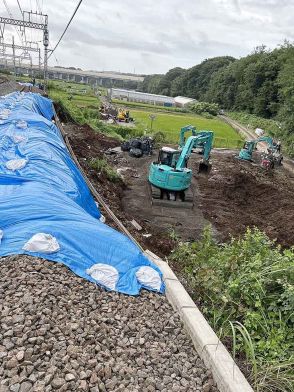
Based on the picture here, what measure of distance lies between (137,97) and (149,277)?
8730 cm

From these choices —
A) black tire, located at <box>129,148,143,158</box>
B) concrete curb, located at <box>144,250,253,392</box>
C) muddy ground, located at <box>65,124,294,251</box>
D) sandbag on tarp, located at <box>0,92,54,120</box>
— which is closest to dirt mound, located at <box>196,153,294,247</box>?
muddy ground, located at <box>65,124,294,251</box>

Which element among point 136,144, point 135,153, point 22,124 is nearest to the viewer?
point 22,124

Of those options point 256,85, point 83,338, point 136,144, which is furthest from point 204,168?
point 256,85

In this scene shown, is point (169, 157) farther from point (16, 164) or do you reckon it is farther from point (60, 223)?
point (60, 223)

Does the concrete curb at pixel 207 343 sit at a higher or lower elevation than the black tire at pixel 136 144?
higher

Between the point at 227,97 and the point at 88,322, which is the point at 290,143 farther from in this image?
the point at 227,97

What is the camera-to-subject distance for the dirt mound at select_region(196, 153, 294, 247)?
15.2 m

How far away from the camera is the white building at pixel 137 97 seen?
87.0 metres

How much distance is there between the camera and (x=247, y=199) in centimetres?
2025

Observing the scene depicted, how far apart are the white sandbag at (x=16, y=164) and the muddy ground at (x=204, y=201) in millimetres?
2967

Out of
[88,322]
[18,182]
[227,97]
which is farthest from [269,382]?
[227,97]

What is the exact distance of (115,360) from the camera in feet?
14.8

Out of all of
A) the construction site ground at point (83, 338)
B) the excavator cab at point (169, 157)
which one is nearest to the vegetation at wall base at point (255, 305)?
the construction site ground at point (83, 338)

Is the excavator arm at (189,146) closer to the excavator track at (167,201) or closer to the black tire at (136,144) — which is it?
the excavator track at (167,201)
